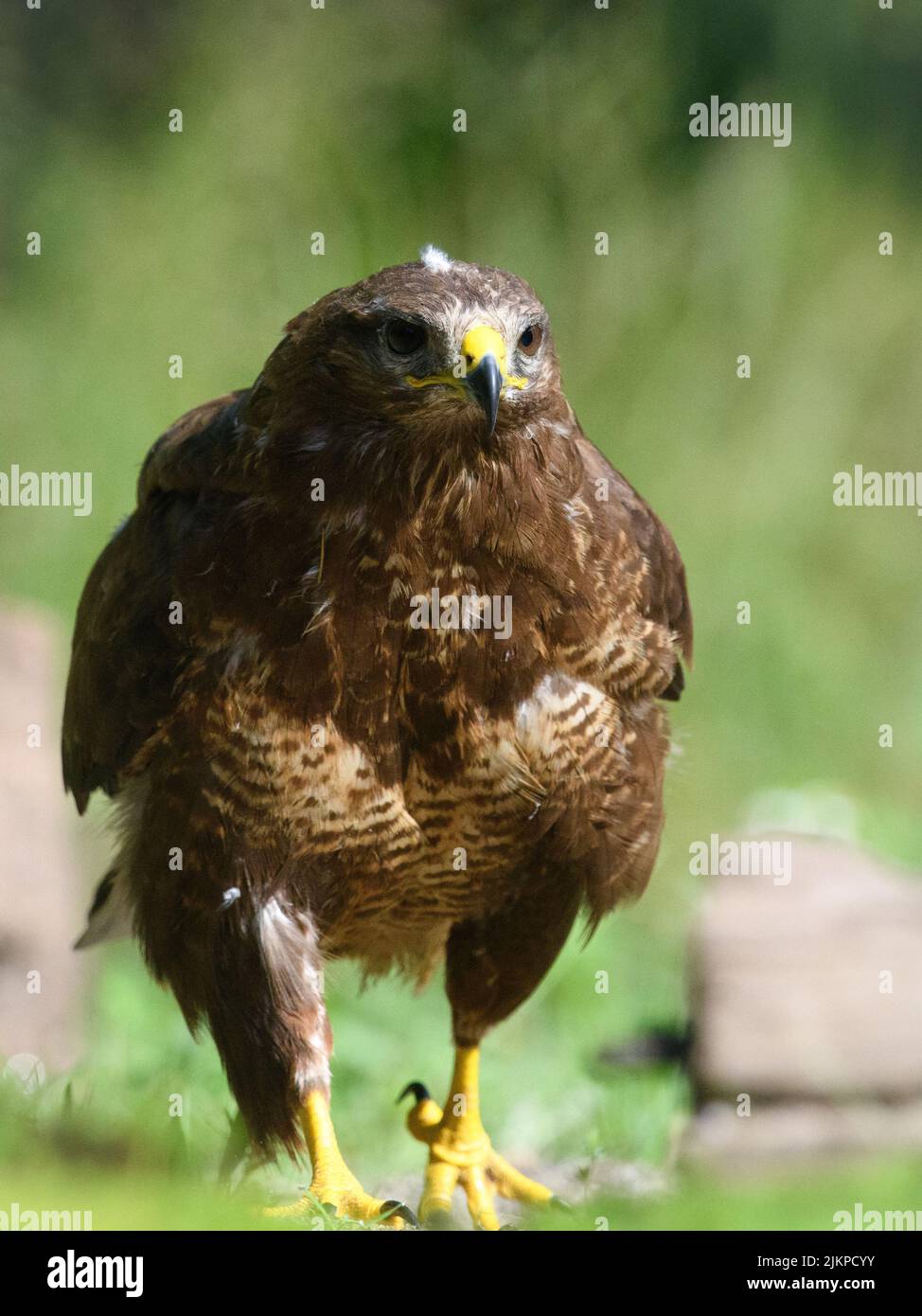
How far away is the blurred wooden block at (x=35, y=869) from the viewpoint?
5727mm

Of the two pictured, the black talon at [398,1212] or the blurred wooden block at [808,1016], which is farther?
the blurred wooden block at [808,1016]

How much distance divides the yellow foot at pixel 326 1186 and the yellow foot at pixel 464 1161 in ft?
2.17

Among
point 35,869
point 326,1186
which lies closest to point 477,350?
point 326,1186

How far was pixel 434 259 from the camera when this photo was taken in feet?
10.9

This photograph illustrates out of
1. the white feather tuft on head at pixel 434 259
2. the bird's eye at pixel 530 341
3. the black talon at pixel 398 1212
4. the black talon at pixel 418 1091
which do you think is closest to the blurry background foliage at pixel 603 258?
the black talon at pixel 418 1091

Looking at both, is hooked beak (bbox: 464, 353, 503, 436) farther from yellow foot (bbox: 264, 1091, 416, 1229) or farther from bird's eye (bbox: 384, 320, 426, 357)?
yellow foot (bbox: 264, 1091, 416, 1229)

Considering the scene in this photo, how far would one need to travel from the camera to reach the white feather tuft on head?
3271 millimetres

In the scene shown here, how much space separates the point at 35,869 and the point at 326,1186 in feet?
8.77

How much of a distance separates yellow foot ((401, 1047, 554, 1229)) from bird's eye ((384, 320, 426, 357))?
1872 millimetres

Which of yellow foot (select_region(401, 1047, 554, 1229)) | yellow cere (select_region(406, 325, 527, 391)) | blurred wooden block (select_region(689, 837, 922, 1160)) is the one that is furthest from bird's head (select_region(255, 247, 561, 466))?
blurred wooden block (select_region(689, 837, 922, 1160))

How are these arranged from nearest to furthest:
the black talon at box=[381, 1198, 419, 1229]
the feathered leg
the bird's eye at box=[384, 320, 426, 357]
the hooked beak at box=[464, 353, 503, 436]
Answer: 1. the hooked beak at box=[464, 353, 503, 436]
2. the bird's eye at box=[384, 320, 426, 357]
3. the black talon at box=[381, 1198, 419, 1229]
4. the feathered leg

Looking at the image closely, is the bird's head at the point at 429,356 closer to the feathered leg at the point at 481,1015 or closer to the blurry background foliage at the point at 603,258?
the feathered leg at the point at 481,1015

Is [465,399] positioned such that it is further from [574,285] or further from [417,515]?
[574,285]

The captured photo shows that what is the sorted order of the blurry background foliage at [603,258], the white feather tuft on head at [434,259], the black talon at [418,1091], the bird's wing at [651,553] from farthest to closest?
the blurry background foliage at [603,258], the black talon at [418,1091], the bird's wing at [651,553], the white feather tuft on head at [434,259]
